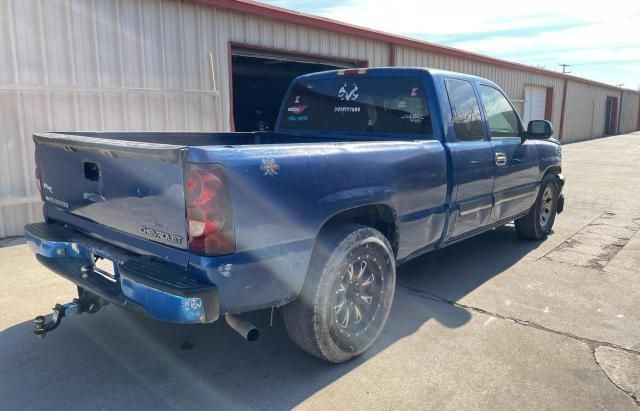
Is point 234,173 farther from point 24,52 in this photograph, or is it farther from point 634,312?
point 24,52

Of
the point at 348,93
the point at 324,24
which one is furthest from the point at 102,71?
the point at 324,24

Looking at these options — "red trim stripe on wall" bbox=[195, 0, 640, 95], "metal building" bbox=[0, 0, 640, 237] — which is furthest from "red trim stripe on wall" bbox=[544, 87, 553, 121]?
"metal building" bbox=[0, 0, 640, 237]

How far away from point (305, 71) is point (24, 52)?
7.36m

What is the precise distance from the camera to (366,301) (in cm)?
348

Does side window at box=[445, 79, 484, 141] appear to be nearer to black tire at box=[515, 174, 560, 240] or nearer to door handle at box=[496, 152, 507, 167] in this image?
door handle at box=[496, 152, 507, 167]

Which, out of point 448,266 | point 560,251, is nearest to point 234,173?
point 448,266

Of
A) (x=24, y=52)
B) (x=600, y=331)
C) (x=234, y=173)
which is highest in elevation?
(x=24, y=52)

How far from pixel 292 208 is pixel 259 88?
11.8 metres

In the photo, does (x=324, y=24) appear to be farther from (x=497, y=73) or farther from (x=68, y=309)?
(x=497, y=73)

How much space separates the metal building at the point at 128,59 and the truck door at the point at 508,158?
4.62 m

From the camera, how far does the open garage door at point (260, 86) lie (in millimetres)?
11750

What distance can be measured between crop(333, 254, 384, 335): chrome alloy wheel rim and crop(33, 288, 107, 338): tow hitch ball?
1.52 meters

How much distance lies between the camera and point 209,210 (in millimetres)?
2469

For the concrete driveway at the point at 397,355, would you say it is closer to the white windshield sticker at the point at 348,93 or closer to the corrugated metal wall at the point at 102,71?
the white windshield sticker at the point at 348,93
